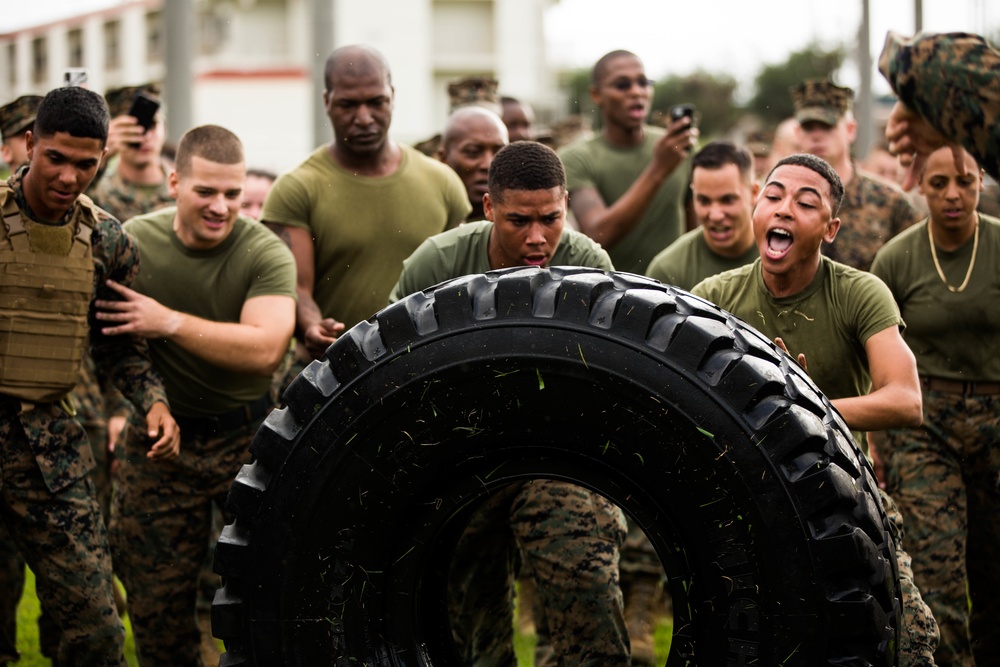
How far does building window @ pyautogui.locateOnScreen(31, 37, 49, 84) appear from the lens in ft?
188

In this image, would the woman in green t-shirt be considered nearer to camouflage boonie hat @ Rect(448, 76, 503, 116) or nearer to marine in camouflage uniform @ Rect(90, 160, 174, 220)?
camouflage boonie hat @ Rect(448, 76, 503, 116)

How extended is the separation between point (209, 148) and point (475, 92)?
3.04 meters

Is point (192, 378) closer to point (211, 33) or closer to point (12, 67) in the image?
point (211, 33)

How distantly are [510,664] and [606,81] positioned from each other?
13.1 feet

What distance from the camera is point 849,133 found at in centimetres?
839

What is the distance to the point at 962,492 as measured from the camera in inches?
229

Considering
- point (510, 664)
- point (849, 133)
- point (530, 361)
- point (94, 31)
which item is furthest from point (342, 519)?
point (94, 31)

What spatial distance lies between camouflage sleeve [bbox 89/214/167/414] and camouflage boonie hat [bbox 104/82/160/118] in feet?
11.1

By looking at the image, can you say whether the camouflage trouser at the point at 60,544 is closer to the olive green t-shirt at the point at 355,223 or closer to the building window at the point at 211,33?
the olive green t-shirt at the point at 355,223

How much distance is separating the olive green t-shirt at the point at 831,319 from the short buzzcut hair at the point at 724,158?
190 cm

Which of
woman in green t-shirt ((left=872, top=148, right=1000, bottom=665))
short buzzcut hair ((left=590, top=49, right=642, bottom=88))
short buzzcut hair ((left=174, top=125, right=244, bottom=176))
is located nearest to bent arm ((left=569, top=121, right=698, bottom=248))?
short buzzcut hair ((left=590, top=49, right=642, bottom=88))

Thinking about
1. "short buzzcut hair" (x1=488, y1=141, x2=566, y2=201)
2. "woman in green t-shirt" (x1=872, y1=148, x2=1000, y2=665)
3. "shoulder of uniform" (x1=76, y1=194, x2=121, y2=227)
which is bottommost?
"woman in green t-shirt" (x1=872, y1=148, x2=1000, y2=665)

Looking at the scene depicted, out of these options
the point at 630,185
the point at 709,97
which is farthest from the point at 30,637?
the point at 709,97

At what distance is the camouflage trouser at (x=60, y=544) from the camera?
4863mm
